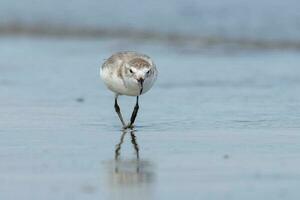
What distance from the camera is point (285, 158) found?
25.2ft

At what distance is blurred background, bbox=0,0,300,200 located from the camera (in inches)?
271

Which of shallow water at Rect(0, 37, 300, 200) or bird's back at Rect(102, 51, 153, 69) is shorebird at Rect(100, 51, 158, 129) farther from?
shallow water at Rect(0, 37, 300, 200)

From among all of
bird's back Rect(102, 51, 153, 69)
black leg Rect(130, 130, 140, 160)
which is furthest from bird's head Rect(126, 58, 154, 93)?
black leg Rect(130, 130, 140, 160)

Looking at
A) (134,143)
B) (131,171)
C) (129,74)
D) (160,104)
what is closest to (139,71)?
(129,74)

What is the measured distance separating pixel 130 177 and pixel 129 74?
2126mm

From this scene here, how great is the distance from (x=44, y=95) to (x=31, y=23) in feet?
25.4

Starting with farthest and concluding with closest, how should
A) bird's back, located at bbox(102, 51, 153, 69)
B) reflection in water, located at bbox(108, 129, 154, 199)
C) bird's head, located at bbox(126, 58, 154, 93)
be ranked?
bird's back, located at bbox(102, 51, 153, 69) → bird's head, located at bbox(126, 58, 154, 93) → reflection in water, located at bbox(108, 129, 154, 199)

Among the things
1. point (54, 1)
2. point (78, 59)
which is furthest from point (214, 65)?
point (54, 1)

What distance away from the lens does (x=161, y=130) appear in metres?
9.03

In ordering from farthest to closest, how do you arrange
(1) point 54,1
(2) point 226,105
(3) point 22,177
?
(1) point 54,1
(2) point 226,105
(3) point 22,177

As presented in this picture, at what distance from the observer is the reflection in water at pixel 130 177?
6.47 m

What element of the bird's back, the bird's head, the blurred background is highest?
the bird's head

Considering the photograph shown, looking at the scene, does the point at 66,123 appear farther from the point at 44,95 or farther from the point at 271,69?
the point at 271,69

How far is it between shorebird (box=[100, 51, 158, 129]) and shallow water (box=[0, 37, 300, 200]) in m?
0.38
